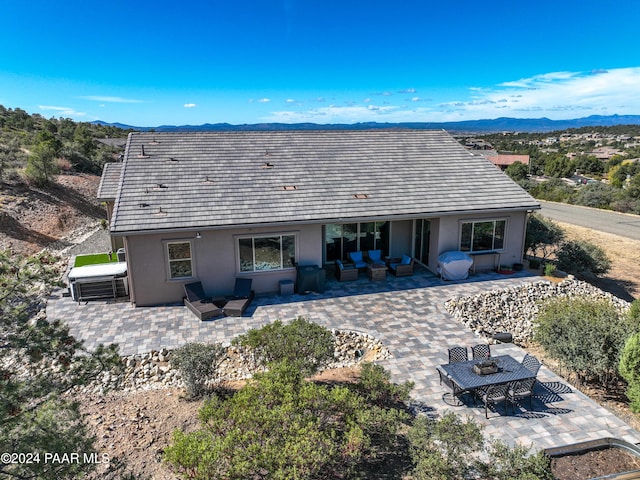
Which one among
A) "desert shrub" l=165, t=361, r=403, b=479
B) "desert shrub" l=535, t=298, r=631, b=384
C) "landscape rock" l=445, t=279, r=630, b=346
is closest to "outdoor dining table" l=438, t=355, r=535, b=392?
"desert shrub" l=535, t=298, r=631, b=384

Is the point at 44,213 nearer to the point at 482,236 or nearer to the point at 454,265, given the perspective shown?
the point at 454,265

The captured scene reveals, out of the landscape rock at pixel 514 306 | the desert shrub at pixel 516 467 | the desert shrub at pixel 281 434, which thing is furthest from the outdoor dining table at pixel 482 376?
the landscape rock at pixel 514 306

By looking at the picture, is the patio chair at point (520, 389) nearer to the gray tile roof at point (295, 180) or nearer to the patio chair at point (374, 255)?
the gray tile roof at point (295, 180)

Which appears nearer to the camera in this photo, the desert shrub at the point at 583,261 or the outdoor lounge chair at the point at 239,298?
the outdoor lounge chair at the point at 239,298

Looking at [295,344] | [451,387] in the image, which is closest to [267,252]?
[295,344]

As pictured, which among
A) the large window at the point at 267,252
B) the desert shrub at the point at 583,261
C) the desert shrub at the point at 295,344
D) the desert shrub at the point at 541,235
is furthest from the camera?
the desert shrub at the point at 541,235

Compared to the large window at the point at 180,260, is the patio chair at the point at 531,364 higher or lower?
lower

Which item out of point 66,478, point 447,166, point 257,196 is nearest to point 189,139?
point 257,196
